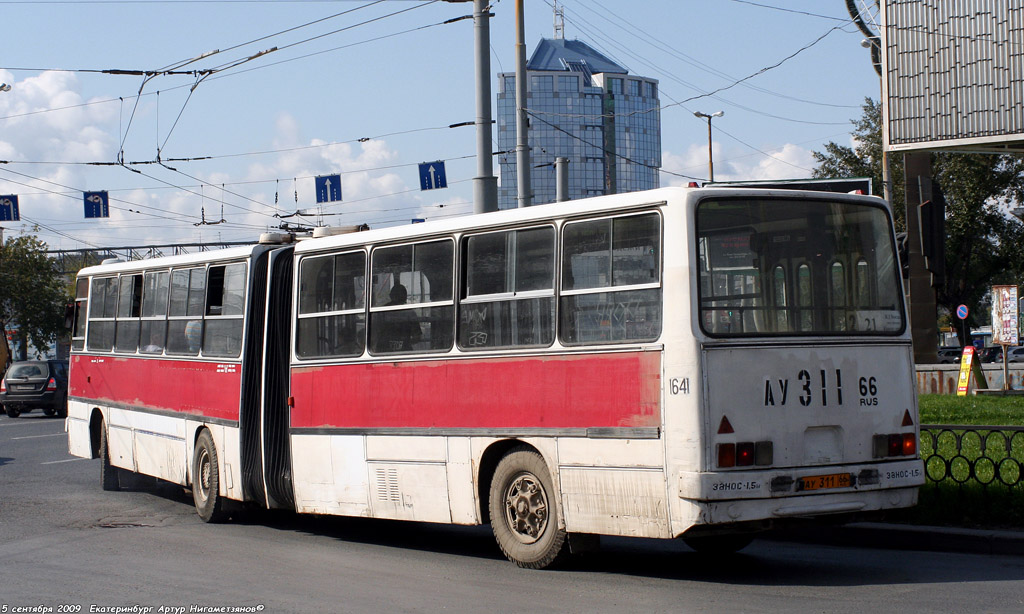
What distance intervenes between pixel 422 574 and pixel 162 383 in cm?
646

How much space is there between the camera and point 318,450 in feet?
37.6

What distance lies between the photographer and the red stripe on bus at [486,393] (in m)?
8.35

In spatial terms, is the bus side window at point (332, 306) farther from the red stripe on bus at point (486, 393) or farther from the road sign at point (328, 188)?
the road sign at point (328, 188)

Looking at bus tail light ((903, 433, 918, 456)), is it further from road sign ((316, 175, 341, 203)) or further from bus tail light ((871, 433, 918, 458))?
road sign ((316, 175, 341, 203))

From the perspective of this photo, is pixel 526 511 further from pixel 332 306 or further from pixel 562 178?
pixel 562 178

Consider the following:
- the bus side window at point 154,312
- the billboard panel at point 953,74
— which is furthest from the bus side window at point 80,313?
the billboard panel at point 953,74

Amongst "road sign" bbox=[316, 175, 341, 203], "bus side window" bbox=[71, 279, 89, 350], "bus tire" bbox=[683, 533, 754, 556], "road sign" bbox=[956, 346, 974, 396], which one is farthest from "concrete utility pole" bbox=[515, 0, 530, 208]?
"road sign" bbox=[316, 175, 341, 203]

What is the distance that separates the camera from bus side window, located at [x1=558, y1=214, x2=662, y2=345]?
8305 millimetres

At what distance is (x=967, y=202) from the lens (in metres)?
45.2

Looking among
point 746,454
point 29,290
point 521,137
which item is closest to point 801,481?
point 746,454

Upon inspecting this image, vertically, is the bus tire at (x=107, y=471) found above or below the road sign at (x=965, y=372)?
below

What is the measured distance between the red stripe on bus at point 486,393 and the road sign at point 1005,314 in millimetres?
20418

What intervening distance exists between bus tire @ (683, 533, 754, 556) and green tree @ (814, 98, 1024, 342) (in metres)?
35.6

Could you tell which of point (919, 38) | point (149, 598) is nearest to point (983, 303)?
point (919, 38)
